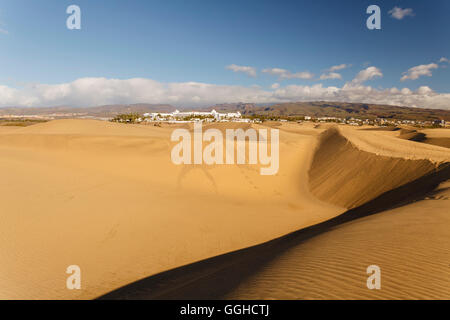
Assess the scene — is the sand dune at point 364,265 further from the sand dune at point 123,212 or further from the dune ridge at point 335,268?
the sand dune at point 123,212

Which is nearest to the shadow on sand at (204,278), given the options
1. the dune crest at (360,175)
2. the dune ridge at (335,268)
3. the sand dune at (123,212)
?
the dune ridge at (335,268)

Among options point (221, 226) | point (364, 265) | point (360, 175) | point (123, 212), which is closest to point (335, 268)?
point (364, 265)

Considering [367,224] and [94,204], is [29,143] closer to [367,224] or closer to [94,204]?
[94,204]

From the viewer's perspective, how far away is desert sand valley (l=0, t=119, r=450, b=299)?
3805 mm

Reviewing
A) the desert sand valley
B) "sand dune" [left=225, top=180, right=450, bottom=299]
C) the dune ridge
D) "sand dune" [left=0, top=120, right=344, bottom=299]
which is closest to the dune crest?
the desert sand valley

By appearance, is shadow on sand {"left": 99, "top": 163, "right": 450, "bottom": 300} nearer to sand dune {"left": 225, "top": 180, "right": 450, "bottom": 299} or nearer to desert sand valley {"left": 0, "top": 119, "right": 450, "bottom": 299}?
desert sand valley {"left": 0, "top": 119, "right": 450, "bottom": 299}

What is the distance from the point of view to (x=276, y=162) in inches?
656

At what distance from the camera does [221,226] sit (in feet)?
25.8

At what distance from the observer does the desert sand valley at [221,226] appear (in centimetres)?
380

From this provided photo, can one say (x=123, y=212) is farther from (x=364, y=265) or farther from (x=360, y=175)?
(x=360, y=175)

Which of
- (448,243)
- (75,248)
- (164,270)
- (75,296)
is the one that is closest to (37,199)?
(75,248)

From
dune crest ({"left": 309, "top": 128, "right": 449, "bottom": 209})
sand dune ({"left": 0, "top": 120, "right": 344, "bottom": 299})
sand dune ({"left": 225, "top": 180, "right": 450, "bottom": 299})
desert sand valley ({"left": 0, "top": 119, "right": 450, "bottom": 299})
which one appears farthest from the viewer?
dune crest ({"left": 309, "top": 128, "right": 449, "bottom": 209})
